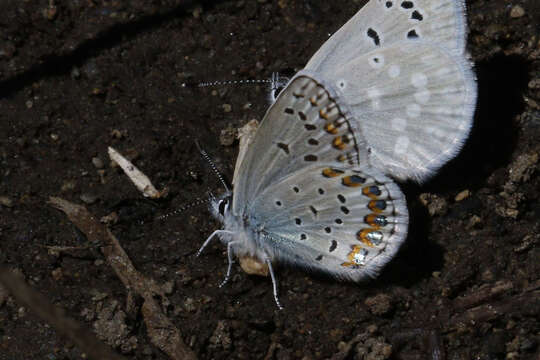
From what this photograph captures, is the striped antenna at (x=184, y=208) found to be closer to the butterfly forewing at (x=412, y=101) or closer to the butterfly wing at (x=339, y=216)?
the butterfly wing at (x=339, y=216)

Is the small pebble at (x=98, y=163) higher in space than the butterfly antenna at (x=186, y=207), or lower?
higher

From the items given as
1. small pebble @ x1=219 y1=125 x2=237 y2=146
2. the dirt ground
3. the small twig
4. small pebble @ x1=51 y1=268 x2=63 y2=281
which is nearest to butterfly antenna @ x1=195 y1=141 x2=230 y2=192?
the dirt ground

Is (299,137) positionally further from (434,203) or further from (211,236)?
(434,203)

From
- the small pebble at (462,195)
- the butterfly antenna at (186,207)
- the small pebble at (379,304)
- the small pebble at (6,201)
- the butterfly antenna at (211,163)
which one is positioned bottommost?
the small pebble at (379,304)

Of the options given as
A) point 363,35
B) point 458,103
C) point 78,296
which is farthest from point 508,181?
point 78,296

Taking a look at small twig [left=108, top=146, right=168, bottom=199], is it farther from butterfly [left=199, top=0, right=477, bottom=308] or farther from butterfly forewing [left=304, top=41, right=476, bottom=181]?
butterfly forewing [left=304, top=41, right=476, bottom=181]

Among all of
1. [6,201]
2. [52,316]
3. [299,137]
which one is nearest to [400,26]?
[299,137]

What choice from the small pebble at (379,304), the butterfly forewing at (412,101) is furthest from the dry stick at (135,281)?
the butterfly forewing at (412,101)

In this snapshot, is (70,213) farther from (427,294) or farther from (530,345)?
(530,345)
